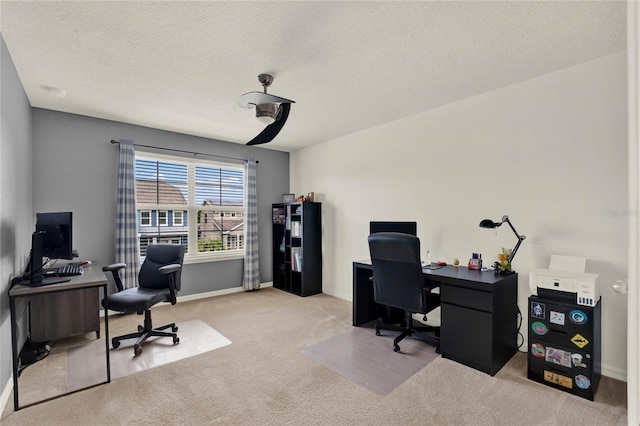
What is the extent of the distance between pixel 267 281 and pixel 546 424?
→ 4.22 meters

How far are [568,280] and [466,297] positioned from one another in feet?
2.34

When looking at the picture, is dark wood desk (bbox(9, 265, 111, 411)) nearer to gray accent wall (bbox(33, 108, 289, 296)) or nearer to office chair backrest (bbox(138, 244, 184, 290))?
office chair backrest (bbox(138, 244, 184, 290))

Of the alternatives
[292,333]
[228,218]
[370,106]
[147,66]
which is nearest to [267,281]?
[228,218]

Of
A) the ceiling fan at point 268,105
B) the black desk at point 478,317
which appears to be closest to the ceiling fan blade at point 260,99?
the ceiling fan at point 268,105

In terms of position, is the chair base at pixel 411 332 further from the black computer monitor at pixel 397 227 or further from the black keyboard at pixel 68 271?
the black keyboard at pixel 68 271

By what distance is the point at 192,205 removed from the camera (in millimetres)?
4680

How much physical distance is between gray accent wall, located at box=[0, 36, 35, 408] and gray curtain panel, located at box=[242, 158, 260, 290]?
260 centimetres

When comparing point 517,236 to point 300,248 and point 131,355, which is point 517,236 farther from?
point 131,355

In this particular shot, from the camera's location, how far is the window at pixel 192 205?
4316mm

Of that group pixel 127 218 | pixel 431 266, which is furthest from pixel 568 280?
pixel 127 218

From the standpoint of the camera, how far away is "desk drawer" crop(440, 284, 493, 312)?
252 centimetres

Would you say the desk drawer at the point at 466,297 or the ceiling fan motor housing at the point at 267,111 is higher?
the ceiling fan motor housing at the point at 267,111

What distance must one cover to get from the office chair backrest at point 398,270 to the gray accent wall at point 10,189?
2816 millimetres

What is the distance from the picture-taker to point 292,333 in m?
3.35
